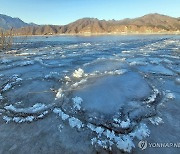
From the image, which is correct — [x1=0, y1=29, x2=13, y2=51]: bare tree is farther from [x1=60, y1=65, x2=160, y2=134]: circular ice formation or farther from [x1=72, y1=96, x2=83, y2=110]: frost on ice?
[x1=72, y1=96, x2=83, y2=110]: frost on ice

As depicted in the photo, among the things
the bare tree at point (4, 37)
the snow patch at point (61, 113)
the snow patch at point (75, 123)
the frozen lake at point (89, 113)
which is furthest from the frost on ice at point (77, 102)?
the bare tree at point (4, 37)

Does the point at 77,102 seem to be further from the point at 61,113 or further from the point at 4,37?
the point at 4,37

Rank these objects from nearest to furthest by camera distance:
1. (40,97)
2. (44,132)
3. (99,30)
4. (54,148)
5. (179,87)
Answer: (54,148), (44,132), (40,97), (179,87), (99,30)

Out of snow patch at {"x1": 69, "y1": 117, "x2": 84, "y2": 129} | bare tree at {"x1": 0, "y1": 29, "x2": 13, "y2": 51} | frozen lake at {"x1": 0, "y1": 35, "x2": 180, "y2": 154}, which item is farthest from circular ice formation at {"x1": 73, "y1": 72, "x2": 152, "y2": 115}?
bare tree at {"x1": 0, "y1": 29, "x2": 13, "y2": 51}

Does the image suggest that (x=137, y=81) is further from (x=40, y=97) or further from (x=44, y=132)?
(x=44, y=132)

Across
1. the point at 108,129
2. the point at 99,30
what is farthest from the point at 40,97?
the point at 99,30

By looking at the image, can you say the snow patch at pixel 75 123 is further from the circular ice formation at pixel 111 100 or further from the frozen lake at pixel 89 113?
the circular ice formation at pixel 111 100

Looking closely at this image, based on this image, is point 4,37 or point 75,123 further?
point 4,37

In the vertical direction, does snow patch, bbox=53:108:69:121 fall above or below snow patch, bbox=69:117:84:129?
below

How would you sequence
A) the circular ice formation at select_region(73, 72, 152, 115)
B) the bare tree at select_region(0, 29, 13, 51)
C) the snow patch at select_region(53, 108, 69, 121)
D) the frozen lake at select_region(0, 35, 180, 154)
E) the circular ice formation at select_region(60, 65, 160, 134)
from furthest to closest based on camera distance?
the bare tree at select_region(0, 29, 13, 51) < the circular ice formation at select_region(73, 72, 152, 115) < the snow patch at select_region(53, 108, 69, 121) < the circular ice formation at select_region(60, 65, 160, 134) < the frozen lake at select_region(0, 35, 180, 154)

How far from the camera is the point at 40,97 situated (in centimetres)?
602

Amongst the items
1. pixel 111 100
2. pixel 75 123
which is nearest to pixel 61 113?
pixel 75 123

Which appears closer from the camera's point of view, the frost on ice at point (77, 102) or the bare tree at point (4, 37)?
the frost on ice at point (77, 102)

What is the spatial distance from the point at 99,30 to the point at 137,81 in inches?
5143
